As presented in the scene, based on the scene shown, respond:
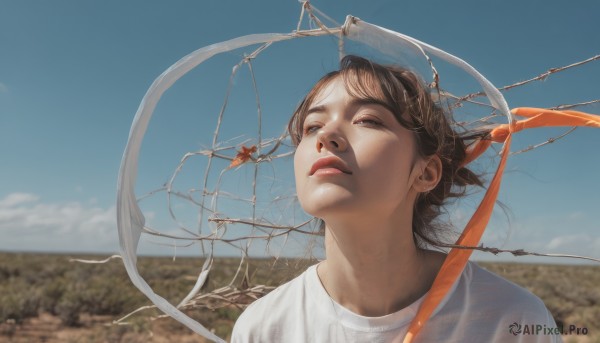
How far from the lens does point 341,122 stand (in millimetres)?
1798

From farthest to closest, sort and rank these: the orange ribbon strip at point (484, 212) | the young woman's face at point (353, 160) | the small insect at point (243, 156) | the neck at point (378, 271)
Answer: the small insect at point (243, 156) → the neck at point (378, 271) → the orange ribbon strip at point (484, 212) → the young woman's face at point (353, 160)

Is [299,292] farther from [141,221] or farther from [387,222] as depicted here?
[141,221]

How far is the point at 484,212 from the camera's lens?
1894mm

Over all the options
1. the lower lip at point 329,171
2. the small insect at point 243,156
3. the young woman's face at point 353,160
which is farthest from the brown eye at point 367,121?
the small insect at point 243,156

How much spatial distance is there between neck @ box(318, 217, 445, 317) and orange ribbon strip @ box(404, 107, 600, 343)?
0.12 metres

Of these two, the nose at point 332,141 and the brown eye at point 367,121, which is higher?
the brown eye at point 367,121

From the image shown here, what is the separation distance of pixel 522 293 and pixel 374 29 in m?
1.12

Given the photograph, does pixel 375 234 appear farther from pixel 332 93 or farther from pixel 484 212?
pixel 332 93

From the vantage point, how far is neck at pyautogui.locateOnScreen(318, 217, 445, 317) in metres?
1.87

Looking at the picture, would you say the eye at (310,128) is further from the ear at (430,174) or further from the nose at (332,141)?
the ear at (430,174)

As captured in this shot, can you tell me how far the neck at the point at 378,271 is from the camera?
6.13 ft

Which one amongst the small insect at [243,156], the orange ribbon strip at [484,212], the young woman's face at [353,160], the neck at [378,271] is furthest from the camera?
the small insect at [243,156]

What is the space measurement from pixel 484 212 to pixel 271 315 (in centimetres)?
91

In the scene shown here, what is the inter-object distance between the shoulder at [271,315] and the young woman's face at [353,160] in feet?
1.55
